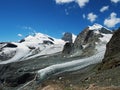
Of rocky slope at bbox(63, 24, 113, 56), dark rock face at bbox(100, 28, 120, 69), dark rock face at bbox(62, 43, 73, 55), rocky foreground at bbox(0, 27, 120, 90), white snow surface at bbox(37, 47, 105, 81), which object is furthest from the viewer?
dark rock face at bbox(62, 43, 73, 55)

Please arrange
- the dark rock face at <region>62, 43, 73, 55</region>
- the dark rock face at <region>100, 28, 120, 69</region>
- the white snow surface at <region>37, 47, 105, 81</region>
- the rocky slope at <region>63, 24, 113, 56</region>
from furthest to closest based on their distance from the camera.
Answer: the dark rock face at <region>62, 43, 73, 55</region>
the rocky slope at <region>63, 24, 113, 56</region>
the white snow surface at <region>37, 47, 105, 81</region>
the dark rock face at <region>100, 28, 120, 69</region>

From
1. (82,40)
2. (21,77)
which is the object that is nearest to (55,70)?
(21,77)

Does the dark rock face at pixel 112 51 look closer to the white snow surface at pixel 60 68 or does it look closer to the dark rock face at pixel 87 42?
the white snow surface at pixel 60 68

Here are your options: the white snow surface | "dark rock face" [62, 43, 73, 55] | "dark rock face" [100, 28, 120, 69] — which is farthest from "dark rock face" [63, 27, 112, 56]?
"dark rock face" [100, 28, 120, 69]

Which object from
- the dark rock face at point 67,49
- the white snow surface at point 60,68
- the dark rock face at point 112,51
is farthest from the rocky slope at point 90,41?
the dark rock face at point 112,51

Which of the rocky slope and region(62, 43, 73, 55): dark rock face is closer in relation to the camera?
the rocky slope

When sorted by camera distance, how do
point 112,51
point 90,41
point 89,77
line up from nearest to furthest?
1. point 89,77
2. point 112,51
3. point 90,41

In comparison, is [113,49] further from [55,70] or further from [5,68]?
[5,68]

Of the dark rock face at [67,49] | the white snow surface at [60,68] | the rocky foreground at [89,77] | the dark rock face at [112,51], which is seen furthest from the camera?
the dark rock face at [67,49]

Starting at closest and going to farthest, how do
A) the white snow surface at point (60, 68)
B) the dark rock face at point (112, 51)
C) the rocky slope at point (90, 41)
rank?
the dark rock face at point (112, 51)
the white snow surface at point (60, 68)
the rocky slope at point (90, 41)

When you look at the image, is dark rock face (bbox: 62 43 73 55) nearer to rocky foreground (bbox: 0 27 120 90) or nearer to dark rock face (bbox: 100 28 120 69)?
rocky foreground (bbox: 0 27 120 90)

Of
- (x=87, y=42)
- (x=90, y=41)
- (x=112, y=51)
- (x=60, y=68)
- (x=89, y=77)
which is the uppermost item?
(x=87, y=42)

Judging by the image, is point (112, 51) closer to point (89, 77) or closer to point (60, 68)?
point (89, 77)

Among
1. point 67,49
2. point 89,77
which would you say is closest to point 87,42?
point 67,49
